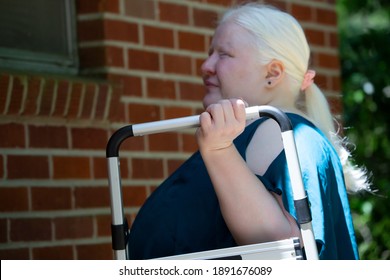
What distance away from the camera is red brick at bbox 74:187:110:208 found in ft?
13.5

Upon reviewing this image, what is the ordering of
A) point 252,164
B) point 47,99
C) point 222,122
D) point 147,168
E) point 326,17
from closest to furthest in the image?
point 222,122 → point 252,164 → point 47,99 → point 147,168 → point 326,17

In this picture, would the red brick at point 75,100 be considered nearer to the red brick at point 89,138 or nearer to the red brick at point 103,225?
the red brick at point 89,138

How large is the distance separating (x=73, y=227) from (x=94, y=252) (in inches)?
6.3

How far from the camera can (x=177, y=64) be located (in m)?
4.57

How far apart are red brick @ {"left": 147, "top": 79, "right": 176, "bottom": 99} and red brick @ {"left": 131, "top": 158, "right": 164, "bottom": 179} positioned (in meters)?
0.30

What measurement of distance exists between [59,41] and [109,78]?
Result: 29 centimetres

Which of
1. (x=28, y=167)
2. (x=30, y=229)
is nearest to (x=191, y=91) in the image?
(x=28, y=167)

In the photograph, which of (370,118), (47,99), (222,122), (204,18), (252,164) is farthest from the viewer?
(370,118)

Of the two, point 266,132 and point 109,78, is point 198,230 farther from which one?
point 109,78

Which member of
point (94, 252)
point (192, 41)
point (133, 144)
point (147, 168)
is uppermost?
point (192, 41)

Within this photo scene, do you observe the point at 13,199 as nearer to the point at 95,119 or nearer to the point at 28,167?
the point at 28,167

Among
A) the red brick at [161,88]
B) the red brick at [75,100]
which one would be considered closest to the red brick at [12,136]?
the red brick at [75,100]

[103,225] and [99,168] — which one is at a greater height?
→ [99,168]

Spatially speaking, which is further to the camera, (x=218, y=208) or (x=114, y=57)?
(x=114, y=57)
